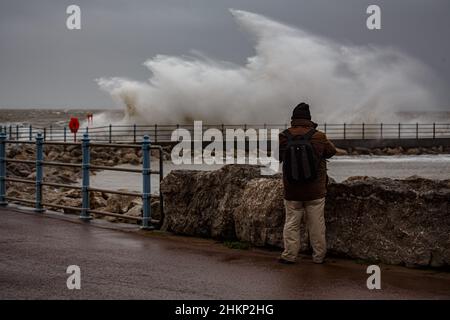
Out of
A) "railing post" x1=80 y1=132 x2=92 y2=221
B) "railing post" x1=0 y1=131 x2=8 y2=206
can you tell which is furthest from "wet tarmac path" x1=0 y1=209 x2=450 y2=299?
"railing post" x1=0 y1=131 x2=8 y2=206

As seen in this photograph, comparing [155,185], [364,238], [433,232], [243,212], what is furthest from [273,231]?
[155,185]

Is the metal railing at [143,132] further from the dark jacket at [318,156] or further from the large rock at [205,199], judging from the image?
the dark jacket at [318,156]

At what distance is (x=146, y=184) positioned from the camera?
10.9 meters

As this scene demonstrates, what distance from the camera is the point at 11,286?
7.19 m


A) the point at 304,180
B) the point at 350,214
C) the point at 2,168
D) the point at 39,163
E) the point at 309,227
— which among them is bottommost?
the point at 309,227

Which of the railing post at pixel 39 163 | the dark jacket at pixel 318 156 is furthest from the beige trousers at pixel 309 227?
the railing post at pixel 39 163

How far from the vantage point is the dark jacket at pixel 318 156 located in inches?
324

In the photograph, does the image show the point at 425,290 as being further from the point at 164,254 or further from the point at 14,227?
the point at 14,227

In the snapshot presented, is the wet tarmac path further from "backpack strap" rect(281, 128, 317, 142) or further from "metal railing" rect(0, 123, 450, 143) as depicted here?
"metal railing" rect(0, 123, 450, 143)

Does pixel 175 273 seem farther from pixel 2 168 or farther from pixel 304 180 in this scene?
pixel 2 168

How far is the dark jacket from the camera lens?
8219 mm

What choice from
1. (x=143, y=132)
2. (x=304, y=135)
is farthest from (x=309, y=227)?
(x=143, y=132)

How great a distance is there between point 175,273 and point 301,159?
1.64m

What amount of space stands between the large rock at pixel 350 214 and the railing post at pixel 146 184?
69 centimetres
